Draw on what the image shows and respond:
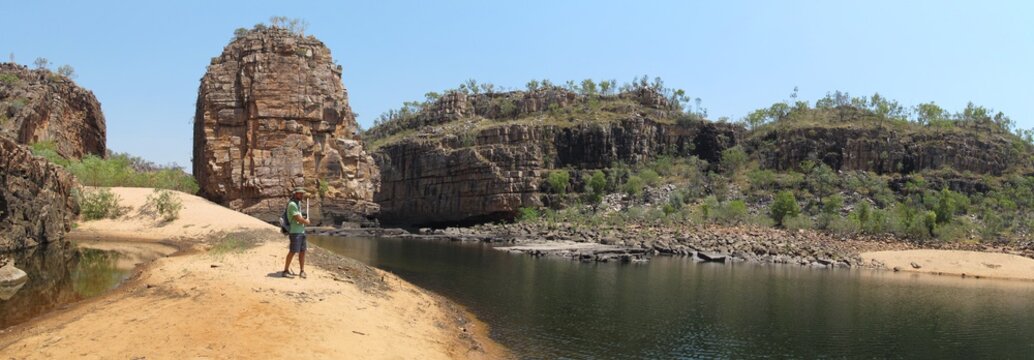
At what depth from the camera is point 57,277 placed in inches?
691

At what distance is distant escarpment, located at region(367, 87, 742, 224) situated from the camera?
8975cm

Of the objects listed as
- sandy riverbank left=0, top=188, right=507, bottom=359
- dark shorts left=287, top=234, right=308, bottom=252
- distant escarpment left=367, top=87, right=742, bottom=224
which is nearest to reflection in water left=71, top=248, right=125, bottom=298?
sandy riverbank left=0, top=188, right=507, bottom=359

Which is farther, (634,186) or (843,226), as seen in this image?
(634,186)

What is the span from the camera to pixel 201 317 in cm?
1071

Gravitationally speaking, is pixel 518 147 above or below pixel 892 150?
below

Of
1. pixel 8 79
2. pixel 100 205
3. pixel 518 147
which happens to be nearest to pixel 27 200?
pixel 100 205

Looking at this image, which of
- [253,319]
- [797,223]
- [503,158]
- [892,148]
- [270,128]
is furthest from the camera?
[892,148]

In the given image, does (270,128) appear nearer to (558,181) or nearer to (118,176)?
(118,176)

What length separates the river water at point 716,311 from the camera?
→ 57.4ft

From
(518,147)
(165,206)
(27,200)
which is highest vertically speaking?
A: (518,147)

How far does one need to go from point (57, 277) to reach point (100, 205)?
1709 cm

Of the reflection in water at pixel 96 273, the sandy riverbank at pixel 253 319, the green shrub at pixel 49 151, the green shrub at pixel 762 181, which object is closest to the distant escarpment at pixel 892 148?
the green shrub at pixel 762 181

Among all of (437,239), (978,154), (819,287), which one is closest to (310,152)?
(437,239)

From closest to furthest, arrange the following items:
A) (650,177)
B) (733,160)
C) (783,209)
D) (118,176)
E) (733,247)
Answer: (118,176) → (733,247) → (783,209) → (650,177) → (733,160)
